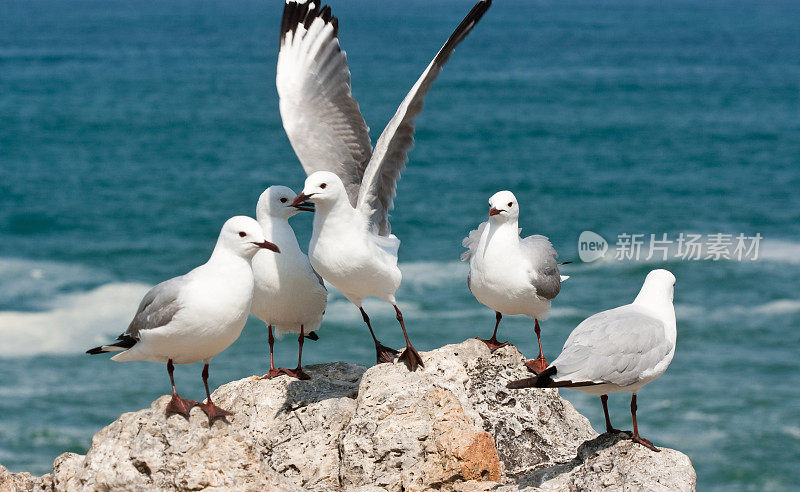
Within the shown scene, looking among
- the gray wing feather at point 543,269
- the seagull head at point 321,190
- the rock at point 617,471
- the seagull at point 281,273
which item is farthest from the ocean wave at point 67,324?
the rock at point 617,471

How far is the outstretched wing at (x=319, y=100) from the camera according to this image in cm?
819

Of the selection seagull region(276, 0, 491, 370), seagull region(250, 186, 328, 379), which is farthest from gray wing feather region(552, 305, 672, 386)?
seagull region(250, 186, 328, 379)

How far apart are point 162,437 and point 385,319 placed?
1641 centimetres

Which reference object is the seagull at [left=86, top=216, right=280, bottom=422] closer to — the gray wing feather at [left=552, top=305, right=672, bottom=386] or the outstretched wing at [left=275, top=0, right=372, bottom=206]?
the gray wing feather at [left=552, top=305, right=672, bottom=386]

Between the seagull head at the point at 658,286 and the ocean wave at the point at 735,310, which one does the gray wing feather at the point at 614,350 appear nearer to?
the seagull head at the point at 658,286

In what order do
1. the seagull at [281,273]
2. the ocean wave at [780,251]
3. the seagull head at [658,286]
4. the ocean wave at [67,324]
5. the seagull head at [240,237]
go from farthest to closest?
1. the ocean wave at [780,251]
2. the ocean wave at [67,324]
3. the seagull at [281,273]
4. the seagull head at [658,286]
5. the seagull head at [240,237]

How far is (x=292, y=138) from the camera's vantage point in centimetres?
820

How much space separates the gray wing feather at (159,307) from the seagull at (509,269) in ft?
6.92

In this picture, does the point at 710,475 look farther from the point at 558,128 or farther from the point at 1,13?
the point at 1,13

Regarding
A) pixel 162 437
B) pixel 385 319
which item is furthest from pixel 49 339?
pixel 162 437

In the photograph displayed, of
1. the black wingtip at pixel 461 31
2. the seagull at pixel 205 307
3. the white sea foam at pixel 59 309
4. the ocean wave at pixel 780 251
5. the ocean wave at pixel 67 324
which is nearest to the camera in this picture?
the seagull at pixel 205 307

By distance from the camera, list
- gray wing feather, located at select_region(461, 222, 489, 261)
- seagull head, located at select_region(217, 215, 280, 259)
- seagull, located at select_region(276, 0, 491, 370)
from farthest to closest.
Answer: gray wing feather, located at select_region(461, 222, 489, 261), seagull, located at select_region(276, 0, 491, 370), seagull head, located at select_region(217, 215, 280, 259)

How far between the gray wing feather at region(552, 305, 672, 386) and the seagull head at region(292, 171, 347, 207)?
6.38 ft

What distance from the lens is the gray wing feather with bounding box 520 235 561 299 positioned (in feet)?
23.3
